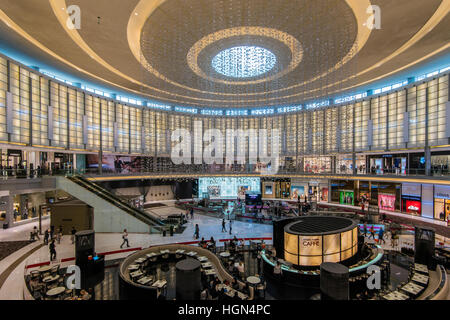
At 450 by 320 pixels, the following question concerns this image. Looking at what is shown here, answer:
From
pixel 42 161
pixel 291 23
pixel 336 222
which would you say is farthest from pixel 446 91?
pixel 42 161

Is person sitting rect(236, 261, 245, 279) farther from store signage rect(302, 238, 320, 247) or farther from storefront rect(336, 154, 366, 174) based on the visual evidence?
storefront rect(336, 154, 366, 174)

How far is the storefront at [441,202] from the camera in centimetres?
2125

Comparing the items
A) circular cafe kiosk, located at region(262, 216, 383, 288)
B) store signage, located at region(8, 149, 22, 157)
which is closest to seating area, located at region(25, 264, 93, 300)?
circular cafe kiosk, located at region(262, 216, 383, 288)

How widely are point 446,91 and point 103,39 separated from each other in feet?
103

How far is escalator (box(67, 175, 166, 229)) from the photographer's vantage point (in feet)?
60.6

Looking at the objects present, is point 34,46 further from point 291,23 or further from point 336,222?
point 336,222

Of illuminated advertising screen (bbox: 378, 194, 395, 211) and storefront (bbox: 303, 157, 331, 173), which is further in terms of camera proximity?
storefront (bbox: 303, 157, 331, 173)

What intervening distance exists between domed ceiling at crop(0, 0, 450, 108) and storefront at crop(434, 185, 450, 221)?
12.5 m

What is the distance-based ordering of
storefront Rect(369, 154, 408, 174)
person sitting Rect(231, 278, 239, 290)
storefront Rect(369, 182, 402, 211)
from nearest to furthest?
person sitting Rect(231, 278, 239, 290) < storefront Rect(369, 154, 408, 174) < storefront Rect(369, 182, 402, 211)

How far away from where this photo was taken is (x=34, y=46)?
61.5ft

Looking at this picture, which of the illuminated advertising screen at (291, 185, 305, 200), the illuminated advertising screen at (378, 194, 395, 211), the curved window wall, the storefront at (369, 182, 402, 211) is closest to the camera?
the curved window wall

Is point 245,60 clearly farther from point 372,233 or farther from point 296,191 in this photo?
point 296,191

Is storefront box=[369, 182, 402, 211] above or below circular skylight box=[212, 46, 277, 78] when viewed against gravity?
below

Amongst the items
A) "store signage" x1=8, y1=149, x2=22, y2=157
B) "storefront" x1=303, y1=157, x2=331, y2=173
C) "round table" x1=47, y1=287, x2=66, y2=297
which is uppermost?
"store signage" x1=8, y1=149, x2=22, y2=157
